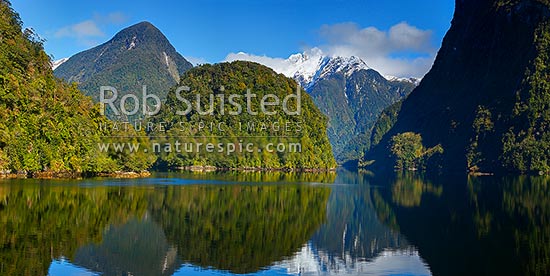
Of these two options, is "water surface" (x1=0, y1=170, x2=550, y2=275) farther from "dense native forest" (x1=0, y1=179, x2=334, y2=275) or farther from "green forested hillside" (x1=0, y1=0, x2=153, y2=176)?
"green forested hillside" (x1=0, y1=0, x2=153, y2=176)

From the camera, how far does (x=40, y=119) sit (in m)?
97.0

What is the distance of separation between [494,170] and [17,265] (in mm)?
169805

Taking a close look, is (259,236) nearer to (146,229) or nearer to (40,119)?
(146,229)

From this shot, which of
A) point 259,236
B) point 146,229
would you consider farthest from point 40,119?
point 259,236

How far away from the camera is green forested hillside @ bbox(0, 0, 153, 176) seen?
9062 centimetres

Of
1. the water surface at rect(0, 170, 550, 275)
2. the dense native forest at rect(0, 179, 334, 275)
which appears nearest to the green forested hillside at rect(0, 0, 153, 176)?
the dense native forest at rect(0, 179, 334, 275)

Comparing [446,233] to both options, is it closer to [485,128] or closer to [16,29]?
[16,29]

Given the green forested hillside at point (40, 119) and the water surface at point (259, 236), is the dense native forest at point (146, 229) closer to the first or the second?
the water surface at point (259, 236)

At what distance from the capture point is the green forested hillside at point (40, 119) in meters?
90.6

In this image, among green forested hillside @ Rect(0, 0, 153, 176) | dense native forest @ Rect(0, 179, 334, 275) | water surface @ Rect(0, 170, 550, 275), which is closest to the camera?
water surface @ Rect(0, 170, 550, 275)

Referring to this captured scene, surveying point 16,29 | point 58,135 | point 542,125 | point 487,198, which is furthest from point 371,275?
point 542,125

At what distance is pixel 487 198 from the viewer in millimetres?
68188

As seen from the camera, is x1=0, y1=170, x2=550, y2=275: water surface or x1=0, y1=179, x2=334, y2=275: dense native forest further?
x1=0, y1=179, x2=334, y2=275: dense native forest

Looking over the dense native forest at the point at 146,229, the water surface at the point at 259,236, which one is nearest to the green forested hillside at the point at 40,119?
the dense native forest at the point at 146,229
